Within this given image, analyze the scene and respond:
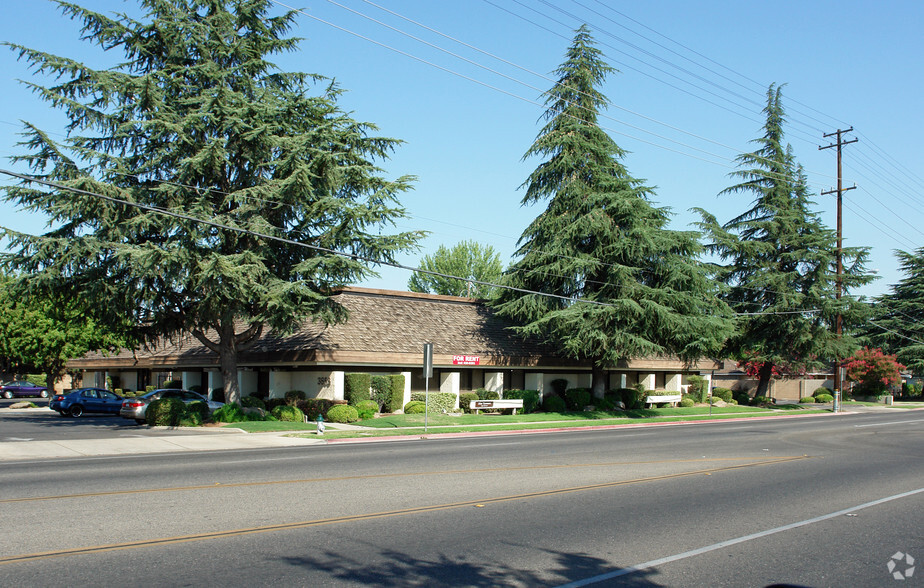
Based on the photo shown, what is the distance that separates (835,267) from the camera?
50.8m

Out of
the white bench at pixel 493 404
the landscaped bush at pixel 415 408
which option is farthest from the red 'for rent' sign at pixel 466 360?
the landscaped bush at pixel 415 408

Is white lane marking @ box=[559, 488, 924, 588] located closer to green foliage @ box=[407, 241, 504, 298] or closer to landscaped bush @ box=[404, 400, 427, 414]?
landscaped bush @ box=[404, 400, 427, 414]

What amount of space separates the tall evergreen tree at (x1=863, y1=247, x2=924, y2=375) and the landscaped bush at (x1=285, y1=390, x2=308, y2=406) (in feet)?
190

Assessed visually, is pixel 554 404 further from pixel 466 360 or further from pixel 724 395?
pixel 724 395

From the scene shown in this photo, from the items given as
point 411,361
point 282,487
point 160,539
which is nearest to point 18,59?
point 411,361

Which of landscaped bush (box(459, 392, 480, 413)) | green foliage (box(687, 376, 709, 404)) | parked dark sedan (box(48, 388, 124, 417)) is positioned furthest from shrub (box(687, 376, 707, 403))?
parked dark sedan (box(48, 388, 124, 417))

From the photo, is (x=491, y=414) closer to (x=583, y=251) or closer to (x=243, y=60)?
(x=583, y=251)

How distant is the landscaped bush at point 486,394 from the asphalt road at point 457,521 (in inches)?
751

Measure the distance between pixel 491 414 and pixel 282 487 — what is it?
2379 centimetres

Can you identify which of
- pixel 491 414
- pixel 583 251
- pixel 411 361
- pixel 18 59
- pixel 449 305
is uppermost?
pixel 18 59

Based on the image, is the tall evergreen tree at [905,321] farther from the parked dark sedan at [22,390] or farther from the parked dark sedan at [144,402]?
the parked dark sedan at [22,390]

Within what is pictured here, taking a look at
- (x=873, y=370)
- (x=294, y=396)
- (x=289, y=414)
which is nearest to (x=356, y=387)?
(x=294, y=396)

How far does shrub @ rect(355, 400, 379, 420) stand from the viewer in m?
29.6

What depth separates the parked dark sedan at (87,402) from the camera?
34.1 meters
